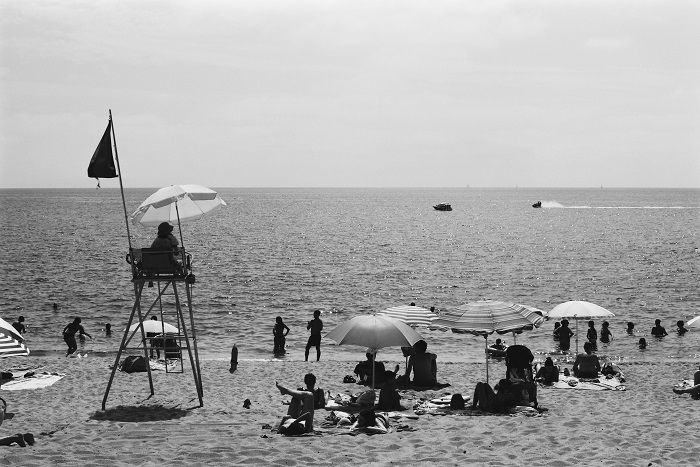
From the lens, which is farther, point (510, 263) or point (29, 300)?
point (510, 263)

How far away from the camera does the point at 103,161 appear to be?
634 inches

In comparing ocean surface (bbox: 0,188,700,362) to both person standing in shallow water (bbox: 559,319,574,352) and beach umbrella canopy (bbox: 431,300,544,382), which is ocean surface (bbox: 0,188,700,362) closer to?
person standing in shallow water (bbox: 559,319,574,352)

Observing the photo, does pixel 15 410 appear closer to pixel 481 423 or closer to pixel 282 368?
pixel 282 368

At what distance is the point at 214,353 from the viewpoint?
30516 millimetres

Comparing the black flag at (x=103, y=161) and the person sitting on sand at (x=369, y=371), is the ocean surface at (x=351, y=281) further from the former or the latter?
the black flag at (x=103, y=161)

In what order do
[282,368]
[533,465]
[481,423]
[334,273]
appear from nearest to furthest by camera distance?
[533,465], [481,423], [282,368], [334,273]

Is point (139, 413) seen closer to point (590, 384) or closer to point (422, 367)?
point (422, 367)

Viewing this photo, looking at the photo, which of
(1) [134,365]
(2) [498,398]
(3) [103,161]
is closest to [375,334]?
(2) [498,398]

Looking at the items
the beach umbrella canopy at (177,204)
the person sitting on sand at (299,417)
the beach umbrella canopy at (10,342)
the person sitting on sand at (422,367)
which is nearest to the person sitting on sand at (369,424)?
the person sitting on sand at (299,417)

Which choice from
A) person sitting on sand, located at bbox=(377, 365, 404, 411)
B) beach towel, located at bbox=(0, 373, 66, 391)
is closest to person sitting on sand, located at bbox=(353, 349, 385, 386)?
person sitting on sand, located at bbox=(377, 365, 404, 411)

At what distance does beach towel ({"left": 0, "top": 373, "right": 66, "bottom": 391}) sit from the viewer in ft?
62.2

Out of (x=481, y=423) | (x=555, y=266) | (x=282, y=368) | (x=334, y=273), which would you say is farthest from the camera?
(x=555, y=266)

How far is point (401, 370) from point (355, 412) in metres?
9.30

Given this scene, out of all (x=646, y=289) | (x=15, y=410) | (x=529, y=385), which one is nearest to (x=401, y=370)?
(x=529, y=385)
